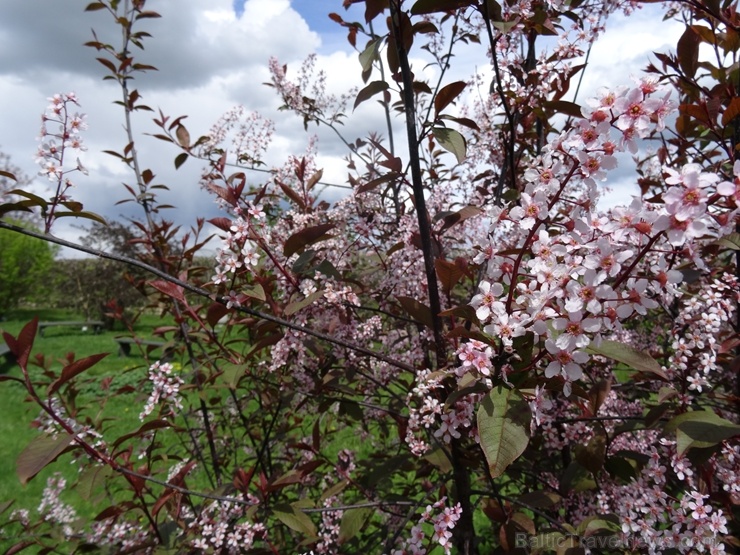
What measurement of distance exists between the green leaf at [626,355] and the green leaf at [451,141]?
0.56 m

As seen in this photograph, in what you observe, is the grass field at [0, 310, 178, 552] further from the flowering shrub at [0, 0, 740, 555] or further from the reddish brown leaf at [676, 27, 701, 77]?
the reddish brown leaf at [676, 27, 701, 77]

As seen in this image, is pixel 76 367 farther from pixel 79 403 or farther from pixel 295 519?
pixel 79 403

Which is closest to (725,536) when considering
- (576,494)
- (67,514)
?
(576,494)

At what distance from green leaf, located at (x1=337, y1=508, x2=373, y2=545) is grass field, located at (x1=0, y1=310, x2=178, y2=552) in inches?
35.8

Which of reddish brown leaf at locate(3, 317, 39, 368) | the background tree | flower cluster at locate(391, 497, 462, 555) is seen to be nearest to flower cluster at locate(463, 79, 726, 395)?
flower cluster at locate(391, 497, 462, 555)

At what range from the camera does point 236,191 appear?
5.24 ft

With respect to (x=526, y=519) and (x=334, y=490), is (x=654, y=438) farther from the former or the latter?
(x=334, y=490)

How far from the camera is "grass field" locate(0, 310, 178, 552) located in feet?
14.1

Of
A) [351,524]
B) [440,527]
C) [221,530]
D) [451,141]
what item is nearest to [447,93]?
[451,141]

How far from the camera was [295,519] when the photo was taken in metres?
1.54

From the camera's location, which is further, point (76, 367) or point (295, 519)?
point (295, 519)

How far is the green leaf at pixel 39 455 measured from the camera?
107 centimetres

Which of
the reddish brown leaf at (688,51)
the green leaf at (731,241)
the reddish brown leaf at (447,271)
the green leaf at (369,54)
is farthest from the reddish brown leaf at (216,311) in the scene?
the reddish brown leaf at (688,51)

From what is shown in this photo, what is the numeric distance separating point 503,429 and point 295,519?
3.16 ft
